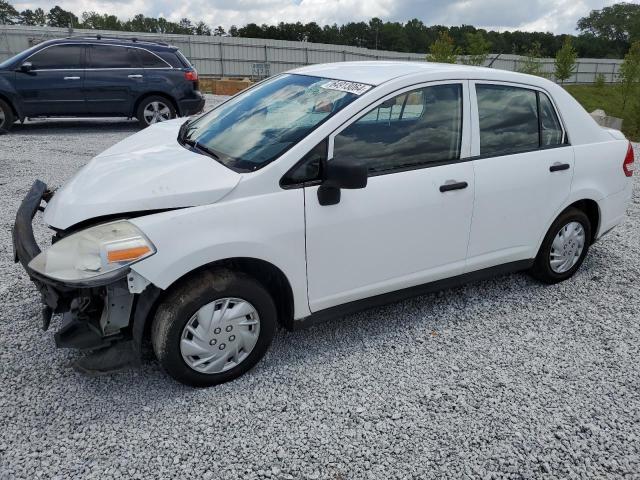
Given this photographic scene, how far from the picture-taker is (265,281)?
Answer: 9.83ft

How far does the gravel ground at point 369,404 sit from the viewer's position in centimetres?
244

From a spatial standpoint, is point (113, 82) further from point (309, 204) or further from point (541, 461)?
point (541, 461)

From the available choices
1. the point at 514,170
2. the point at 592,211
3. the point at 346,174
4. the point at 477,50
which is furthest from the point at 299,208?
the point at 477,50

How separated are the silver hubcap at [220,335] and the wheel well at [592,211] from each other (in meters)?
2.85

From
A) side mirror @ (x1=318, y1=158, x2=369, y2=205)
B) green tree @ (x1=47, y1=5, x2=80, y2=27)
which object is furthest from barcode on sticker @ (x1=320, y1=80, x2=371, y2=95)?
green tree @ (x1=47, y1=5, x2=80, y2=27)

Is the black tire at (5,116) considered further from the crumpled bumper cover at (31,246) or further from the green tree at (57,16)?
the green tree at (57,16)

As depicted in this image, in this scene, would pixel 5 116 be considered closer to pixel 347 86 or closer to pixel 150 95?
pixel 150 95

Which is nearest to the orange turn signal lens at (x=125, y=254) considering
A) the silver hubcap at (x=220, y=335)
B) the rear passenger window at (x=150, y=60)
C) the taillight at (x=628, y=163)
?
the silver hubcap at (x=220, y=335)

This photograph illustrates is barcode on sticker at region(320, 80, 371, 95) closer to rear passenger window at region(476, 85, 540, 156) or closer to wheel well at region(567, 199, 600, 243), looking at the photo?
rear passenger window at region(476, 85, 540, 156)

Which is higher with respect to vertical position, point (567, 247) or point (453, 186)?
point (453, 186)

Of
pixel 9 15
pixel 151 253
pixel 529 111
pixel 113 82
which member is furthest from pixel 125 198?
pixel 9 15

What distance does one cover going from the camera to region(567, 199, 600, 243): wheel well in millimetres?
4208

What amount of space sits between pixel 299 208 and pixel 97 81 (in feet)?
30.2

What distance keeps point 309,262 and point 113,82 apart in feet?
30.2
